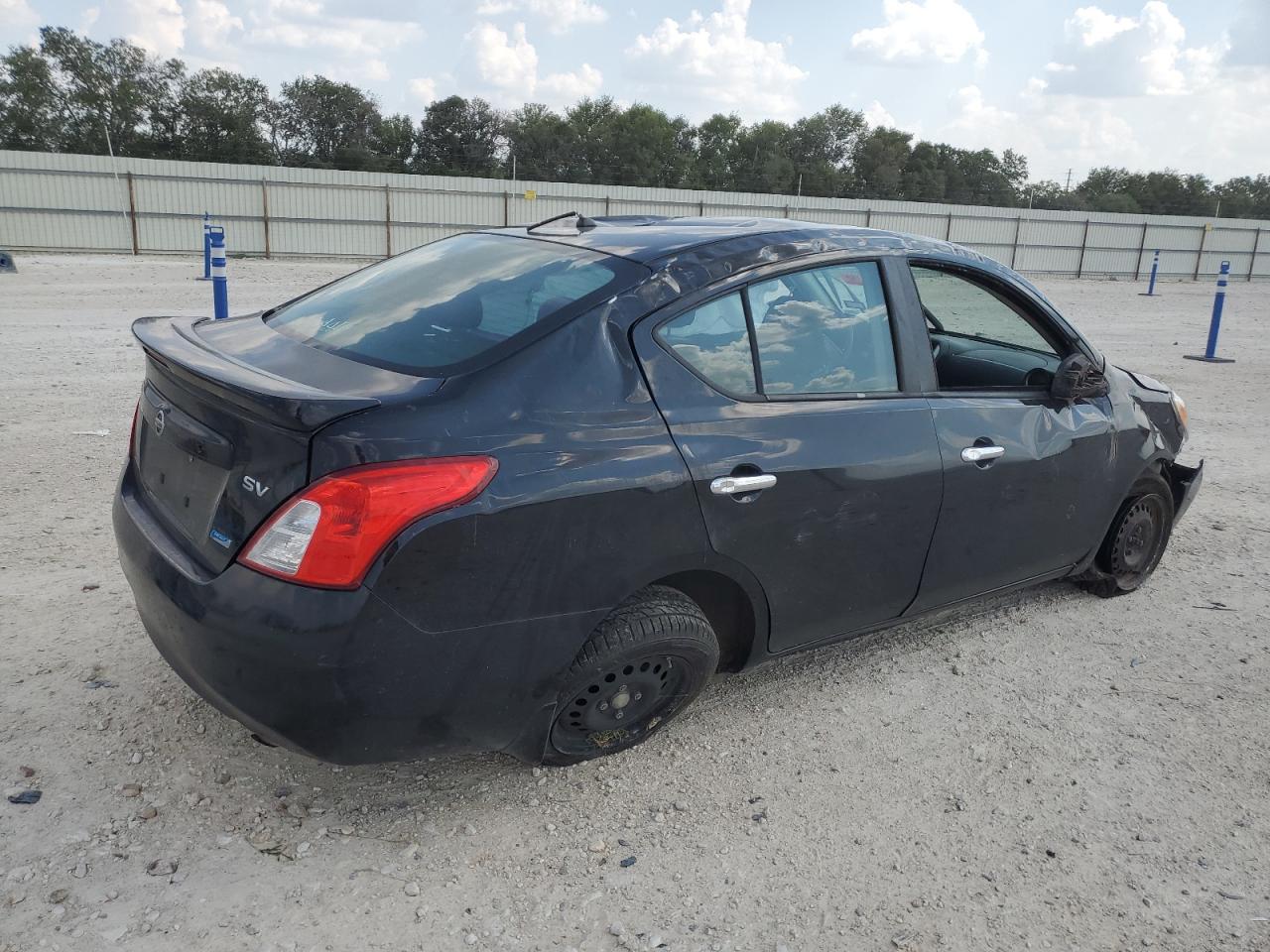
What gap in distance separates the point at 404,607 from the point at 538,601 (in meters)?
A: 0.35

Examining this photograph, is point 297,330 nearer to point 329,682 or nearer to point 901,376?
point 329,682

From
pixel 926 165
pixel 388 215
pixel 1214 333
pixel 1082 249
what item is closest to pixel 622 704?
pixel 1214 333

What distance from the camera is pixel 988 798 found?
117 inches

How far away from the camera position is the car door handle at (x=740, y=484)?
9.07 feet

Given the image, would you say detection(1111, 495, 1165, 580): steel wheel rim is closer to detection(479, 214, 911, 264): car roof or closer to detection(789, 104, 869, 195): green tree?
detection(479, 214, 911, 264): car roof

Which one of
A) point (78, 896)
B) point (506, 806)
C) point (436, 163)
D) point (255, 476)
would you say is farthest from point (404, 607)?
point (436, 163)

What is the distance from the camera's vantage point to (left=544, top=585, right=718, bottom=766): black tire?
269 centimetres

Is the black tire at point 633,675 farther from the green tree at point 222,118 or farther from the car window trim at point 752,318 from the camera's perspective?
the green tree at point 222,118

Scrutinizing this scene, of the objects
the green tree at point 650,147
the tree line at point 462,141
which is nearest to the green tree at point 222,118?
the tree line at point 462,141

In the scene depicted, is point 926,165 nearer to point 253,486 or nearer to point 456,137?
point 456,137

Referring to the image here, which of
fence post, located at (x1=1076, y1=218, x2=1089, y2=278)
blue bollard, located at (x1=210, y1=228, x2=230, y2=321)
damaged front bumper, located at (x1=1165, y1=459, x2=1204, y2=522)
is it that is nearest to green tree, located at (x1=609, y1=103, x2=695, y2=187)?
fence post, located at (x1=1076, y1=218, x2=1089, y2=278)

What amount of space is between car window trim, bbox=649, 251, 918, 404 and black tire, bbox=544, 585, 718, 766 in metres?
0.64

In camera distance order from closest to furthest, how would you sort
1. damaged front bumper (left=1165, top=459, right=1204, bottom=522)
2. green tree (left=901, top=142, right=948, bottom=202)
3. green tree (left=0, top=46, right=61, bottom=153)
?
damaged front bumper (left=1165, top=459, right=1204, bottom=522) < green tree (left=0, top=46, right=61, bottom=153) < green tree (left=901, top=142, right=948, bottom=202)

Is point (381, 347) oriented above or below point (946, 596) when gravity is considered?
above
